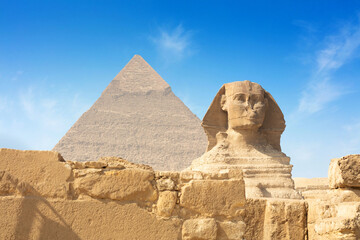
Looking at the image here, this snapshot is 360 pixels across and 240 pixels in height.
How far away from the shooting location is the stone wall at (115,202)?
2.75 m

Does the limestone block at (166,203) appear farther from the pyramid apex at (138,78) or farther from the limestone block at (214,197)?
the pyramid apex at (138,78)

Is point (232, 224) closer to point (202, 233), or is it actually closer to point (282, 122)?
point (202, 233)

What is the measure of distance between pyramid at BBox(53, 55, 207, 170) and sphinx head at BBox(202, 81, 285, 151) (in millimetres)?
122708

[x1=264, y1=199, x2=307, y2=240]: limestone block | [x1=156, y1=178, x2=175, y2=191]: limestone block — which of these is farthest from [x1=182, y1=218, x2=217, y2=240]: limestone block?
[x1=264, y1=199, x2=307, y2=240]: limestone block

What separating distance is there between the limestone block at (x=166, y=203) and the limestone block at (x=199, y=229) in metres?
0.13

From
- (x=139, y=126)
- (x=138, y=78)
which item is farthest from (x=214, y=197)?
(x=138, y=78)

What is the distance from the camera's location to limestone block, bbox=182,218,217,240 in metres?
2.93

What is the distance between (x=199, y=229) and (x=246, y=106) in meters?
5.59

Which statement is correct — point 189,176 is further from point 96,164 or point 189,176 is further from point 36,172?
point 36,172

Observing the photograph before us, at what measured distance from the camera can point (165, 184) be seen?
297cm

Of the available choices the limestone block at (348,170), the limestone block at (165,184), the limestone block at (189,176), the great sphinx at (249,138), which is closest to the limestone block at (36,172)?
the limestone block at (165,184)

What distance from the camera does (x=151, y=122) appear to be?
140 meters

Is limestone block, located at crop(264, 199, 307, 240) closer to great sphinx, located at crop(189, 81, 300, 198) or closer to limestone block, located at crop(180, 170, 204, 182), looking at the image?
limestone block, located at crop(180, 170, 204, 182)

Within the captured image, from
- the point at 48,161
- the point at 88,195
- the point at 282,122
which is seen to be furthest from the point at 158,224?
the point at 282,122
